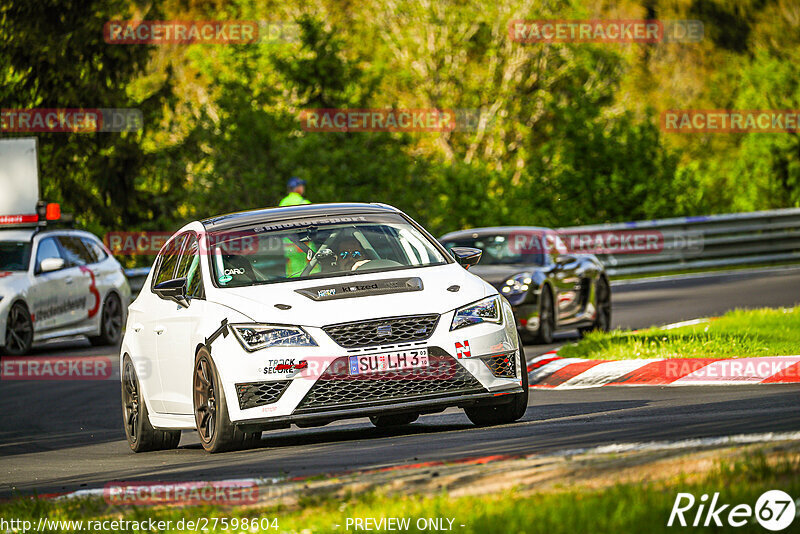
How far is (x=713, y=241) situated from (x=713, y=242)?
0.02m

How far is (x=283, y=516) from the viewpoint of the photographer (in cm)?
646

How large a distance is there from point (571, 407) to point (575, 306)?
8.08 meters

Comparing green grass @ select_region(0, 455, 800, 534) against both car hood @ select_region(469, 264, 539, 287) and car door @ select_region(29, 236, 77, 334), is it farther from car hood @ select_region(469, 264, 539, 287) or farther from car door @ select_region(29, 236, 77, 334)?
car door @ select_region(29, 236, 77, 334)

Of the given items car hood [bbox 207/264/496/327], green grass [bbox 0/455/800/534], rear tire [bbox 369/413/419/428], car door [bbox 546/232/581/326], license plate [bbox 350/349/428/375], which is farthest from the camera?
car door [bbox 546/232/581/326]

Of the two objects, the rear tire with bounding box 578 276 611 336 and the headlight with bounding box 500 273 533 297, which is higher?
the headlight with bounding box 500 273 533 297

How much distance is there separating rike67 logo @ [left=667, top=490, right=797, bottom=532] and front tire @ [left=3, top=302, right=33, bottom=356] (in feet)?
50.6

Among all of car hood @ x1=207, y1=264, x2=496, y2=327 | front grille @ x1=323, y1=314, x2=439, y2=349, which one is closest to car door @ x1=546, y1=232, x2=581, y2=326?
car hood @ x1=207, y1=264, x2=496, y2=327

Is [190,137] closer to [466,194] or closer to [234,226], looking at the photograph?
[466,194]

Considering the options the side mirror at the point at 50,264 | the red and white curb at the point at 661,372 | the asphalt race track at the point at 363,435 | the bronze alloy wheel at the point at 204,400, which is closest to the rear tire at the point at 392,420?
the asphalt race track at the point at 363,435

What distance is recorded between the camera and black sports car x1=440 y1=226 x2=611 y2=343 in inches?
728

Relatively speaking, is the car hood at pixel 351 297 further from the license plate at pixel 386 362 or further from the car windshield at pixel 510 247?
the car windshield at pixel 510 247

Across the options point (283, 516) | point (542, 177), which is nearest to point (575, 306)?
point (283, 516)

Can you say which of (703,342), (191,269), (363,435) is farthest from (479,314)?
(703,342)

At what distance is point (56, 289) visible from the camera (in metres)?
21.2
